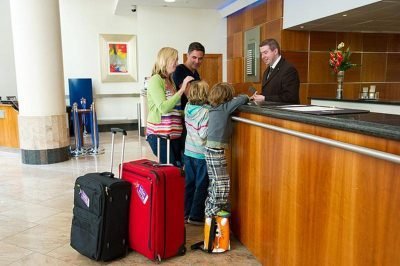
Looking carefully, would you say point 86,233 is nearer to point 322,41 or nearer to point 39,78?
point 39,78

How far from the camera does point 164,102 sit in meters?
2.95

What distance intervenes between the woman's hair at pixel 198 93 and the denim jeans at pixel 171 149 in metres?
0.50

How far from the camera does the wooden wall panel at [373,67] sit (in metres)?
6.83

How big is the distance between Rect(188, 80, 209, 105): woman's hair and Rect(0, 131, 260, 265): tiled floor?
3.62 feet

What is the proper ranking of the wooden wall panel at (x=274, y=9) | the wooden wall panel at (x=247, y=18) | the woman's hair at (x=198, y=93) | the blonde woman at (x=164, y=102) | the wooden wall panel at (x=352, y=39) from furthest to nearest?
the wooden wall panel at (x=247, y=18) → the wooden wall panel at (x=352, y=39) → the wooden wall panel at (x=274, y=9) → the blonde woman at (x=164, y=102) → the woman's hair at (x=198, y=93)

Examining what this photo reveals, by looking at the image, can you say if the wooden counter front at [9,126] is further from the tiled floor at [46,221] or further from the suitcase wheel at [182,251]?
the suitcase wheel at [182,251]

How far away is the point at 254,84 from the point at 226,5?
207 cm

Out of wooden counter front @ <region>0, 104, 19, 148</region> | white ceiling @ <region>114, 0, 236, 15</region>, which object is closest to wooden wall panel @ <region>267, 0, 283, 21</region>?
white ceiling @ <region>114, 0, 236, 15</region>

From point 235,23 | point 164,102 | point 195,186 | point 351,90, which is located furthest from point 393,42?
point 164,102

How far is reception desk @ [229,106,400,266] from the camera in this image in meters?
1.37

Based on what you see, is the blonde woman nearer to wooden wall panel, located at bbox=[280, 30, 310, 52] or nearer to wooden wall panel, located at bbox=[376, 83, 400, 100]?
wooden wall panel, located at bbox=[280, 30, 310, 52]

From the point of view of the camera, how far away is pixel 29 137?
555cm

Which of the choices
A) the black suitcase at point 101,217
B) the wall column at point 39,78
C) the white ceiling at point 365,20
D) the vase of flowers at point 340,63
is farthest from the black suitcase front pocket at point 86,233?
the vase of flowers at point 340,63

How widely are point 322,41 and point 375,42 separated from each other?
1179 mm
